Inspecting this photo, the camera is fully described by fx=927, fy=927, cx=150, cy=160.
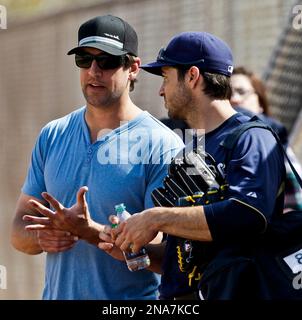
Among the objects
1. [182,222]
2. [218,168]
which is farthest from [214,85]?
[182,222]

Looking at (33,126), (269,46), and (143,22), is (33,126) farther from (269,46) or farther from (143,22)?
(269,46)

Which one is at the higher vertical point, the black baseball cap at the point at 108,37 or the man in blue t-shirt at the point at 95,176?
the black baseball cap at the point at 108,37

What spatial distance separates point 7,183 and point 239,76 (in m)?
2.65

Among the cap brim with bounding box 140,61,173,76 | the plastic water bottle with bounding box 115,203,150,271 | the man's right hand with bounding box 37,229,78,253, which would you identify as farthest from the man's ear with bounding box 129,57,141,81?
the man's right hand with bounding box 37,229,78,253

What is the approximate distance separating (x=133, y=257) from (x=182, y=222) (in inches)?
Result: 17.5

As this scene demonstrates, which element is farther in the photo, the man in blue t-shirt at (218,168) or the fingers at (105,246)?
the fingers at (105,246)

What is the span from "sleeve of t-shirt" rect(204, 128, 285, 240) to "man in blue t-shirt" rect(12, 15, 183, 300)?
57 cm

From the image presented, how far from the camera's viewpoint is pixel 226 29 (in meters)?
7.13

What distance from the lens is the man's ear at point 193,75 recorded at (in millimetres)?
3736

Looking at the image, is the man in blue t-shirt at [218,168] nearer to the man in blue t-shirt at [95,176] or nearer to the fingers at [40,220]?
the man in blue t-shirt at [95,176]

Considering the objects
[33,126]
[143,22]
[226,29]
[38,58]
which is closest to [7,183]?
[33,126]

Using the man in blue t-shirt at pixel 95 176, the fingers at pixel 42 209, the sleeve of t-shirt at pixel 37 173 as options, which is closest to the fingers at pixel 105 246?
the man in blue t-shirt at pixel 95 176

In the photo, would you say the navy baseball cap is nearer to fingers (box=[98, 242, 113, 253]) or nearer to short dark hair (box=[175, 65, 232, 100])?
short dark hair (box=[175, 65, 232, 100])

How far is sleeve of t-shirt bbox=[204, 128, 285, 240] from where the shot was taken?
331cm
